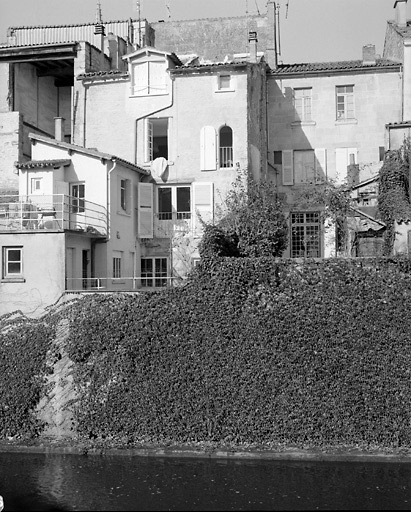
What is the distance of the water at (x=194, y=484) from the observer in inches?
604

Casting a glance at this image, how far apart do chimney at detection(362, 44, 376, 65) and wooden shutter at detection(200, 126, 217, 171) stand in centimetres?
950

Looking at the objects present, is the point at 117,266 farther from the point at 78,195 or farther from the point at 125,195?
the point at 78,195

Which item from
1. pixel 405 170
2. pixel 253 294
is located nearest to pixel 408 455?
pixel 253 294

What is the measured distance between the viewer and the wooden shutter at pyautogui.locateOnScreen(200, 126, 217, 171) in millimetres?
32875

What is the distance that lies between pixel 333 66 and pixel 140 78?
33.3ft

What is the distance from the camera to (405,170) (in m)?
29.7

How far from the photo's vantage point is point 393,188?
96.8 feet

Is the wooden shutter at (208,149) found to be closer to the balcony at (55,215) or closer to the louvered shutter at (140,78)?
the louvered shutter at (140,78)

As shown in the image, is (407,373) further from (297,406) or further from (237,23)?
(237,23)

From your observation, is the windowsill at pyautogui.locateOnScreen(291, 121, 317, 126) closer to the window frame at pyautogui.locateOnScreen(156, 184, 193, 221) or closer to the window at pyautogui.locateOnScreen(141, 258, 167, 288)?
the window frame at pyautogui.locateOnScreen(156, 184, 193, 221)

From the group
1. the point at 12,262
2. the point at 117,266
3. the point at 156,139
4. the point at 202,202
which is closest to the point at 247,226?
the point at 202,202

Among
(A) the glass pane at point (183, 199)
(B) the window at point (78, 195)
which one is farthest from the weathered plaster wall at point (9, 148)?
(A) the glass pane at point (183, 199)

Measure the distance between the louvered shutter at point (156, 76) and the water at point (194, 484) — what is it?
19334mm

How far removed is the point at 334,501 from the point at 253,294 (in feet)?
23.0
